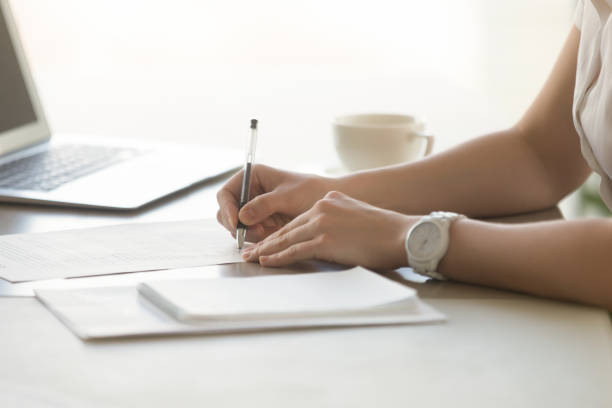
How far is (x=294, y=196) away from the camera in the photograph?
1008mm

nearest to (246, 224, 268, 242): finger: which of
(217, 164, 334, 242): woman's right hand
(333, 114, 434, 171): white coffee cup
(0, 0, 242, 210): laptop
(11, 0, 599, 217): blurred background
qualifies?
(217, 164, 334, 242): woman's right hand

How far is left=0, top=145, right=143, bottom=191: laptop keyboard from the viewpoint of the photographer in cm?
121

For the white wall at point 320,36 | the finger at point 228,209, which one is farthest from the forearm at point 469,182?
the white wall at point 320,36

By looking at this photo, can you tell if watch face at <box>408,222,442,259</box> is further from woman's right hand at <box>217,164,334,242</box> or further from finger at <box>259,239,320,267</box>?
woman's right hand at <box>217,164,334,242</box>

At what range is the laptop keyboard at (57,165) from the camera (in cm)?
121

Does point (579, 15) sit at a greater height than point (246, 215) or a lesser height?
greater

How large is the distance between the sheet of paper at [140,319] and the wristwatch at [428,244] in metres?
0.08

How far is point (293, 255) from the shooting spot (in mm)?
840

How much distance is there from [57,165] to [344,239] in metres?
0.68

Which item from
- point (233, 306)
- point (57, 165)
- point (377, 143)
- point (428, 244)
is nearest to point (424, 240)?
point (428, 244)

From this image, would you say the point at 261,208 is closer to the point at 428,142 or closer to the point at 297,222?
the point at 297,222

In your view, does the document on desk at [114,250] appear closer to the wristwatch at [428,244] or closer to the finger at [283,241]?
the finger at [283,241]

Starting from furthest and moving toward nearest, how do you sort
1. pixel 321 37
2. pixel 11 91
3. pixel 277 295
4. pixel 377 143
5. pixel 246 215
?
pixel 321 37
pixel 11 91
pixel 377 143
pixel 246 215
pixel 277 295

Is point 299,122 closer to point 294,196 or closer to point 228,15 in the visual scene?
point 294,196
